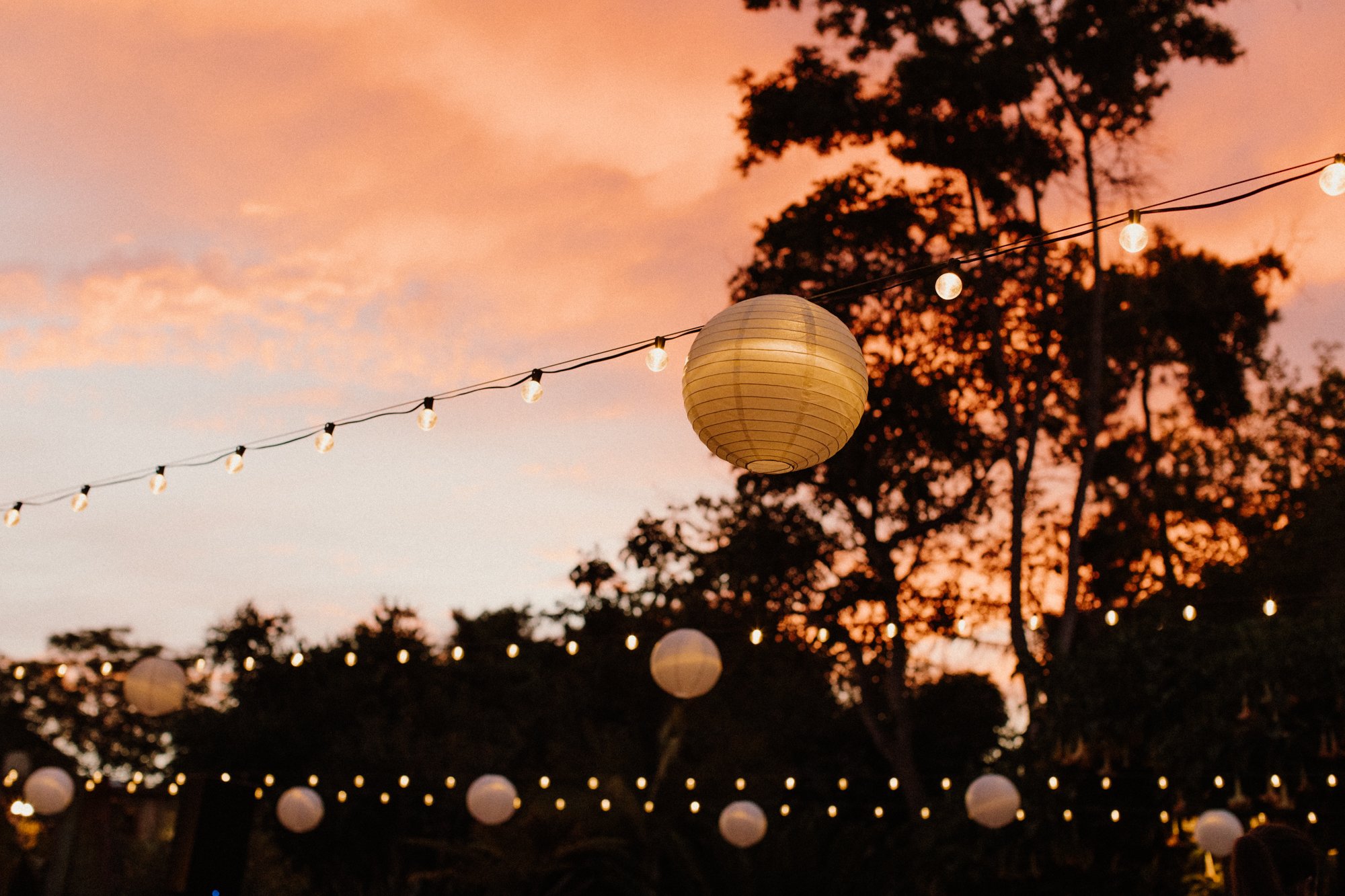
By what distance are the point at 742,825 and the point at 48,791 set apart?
7839mm

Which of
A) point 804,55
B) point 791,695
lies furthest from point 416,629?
point 804,55

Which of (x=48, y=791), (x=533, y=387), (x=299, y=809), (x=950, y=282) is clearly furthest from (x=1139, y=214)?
(x=48, y=791)

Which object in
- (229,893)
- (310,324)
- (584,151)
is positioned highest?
(584,151)

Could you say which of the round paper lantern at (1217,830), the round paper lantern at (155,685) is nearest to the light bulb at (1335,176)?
the round paper lantern at (1217,830)

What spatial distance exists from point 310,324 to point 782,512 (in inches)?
219

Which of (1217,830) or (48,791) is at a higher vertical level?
(48,791)

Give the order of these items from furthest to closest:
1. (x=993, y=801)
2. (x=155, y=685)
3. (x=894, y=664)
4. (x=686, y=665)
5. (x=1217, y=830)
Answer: (x=894, y=664) → (x=993, y=801) → (x=155, y=685) → (x=1217, y=830) → (x=686, y=665)

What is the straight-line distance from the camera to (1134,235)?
13.2ft

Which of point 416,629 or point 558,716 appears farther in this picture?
point 416,629

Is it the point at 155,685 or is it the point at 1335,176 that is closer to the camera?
the point at 1335,176

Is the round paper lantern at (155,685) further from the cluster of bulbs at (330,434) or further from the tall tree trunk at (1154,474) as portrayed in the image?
A: the tall tree trunk at (1154,474)

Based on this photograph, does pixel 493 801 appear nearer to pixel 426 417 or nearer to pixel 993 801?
pixel 993 801

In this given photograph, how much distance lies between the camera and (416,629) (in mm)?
21891

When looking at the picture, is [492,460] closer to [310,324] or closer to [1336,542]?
[310,324]
